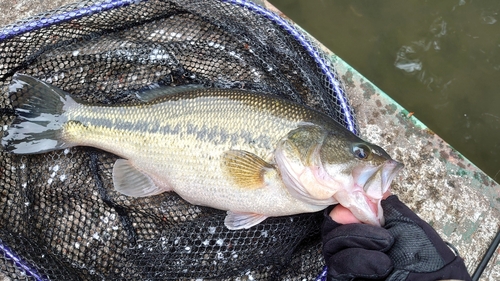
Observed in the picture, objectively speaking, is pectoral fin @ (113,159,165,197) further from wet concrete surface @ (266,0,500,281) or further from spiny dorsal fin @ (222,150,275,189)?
wet concrete surface @ (266,0,500,281)

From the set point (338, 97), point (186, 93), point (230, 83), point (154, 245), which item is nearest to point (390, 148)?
point (338, 97)

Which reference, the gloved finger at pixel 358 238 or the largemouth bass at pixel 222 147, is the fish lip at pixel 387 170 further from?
the gloved finger at pixel 358 238

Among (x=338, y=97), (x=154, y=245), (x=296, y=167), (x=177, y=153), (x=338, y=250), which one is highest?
(x=338, y=97)

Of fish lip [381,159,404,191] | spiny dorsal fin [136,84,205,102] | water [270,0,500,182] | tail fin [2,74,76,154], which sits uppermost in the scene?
water [270,0,500,182]

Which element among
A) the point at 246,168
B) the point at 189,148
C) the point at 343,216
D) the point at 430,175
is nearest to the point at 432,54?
the point at 430,175

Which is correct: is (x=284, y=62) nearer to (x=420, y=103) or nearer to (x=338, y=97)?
(x=338, y=97)

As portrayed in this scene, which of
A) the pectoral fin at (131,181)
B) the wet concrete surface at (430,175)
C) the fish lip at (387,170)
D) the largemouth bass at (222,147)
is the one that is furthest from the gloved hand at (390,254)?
the pectoral fin at (131,181)

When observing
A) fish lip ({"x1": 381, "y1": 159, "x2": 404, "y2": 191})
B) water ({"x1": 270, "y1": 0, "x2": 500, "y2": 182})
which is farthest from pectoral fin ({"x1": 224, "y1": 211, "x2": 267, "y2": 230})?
water ({"x1": 270, "y1": 0, "x2": 500, "y2": 182})
